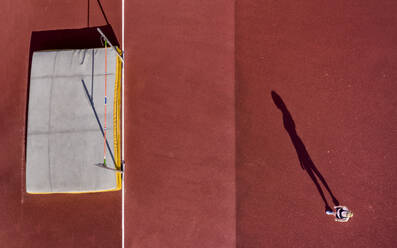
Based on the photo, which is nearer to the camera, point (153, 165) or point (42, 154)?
point (42, 154)

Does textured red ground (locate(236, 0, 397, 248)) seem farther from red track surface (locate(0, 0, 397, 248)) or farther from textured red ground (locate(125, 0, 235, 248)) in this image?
textured red ground (locate(125, 0, 235, 248))

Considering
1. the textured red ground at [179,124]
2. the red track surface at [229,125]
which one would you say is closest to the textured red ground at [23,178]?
the red track surface at [229,125]

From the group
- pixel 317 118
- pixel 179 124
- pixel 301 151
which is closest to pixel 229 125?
pixel 179 124

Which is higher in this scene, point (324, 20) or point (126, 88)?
point (324, 20)

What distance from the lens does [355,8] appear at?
6023 millimetres

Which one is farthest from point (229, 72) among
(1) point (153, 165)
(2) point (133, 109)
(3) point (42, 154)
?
(3) point (42, 154)

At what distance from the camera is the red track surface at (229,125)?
5.66 meters

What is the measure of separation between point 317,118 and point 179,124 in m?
3.42

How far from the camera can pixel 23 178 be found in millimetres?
5797

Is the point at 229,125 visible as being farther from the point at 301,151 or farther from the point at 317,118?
the point at 317,118

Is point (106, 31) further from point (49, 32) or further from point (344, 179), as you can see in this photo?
point (344, 179)

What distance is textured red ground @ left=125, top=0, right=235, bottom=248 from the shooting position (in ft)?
18.7

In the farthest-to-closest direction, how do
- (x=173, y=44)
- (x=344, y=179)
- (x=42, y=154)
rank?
(x=173, y=44) → (x=344, y=179) → (x=42, y=154)

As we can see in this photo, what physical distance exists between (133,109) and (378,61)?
20.6 ft
